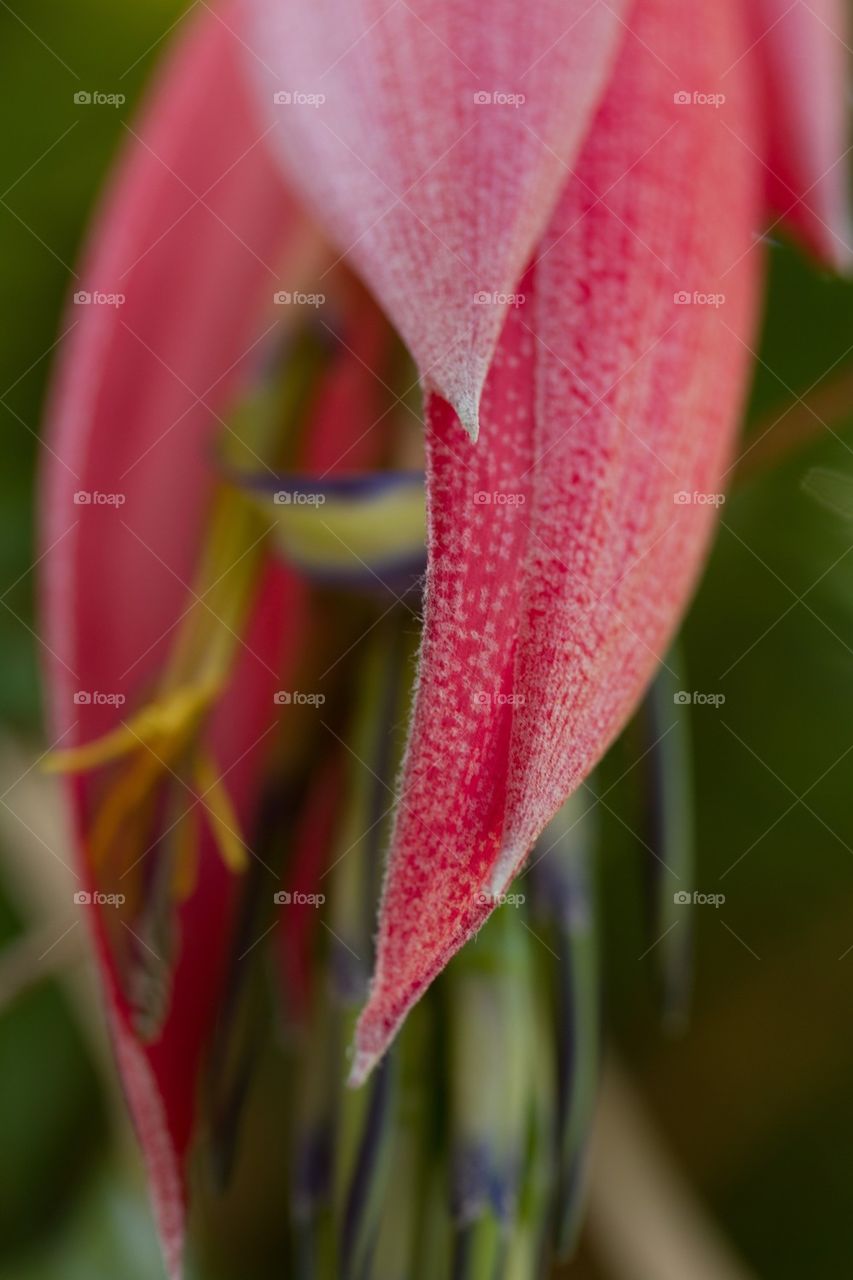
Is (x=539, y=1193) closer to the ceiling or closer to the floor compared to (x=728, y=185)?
closer to the floor

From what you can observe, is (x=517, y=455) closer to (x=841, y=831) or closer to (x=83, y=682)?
(x=83, y=682)

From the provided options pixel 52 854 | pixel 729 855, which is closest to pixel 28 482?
pixel 52 854

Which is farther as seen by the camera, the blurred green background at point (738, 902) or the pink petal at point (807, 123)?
the blurred green background at point (738, 902)

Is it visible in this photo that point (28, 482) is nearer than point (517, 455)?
No

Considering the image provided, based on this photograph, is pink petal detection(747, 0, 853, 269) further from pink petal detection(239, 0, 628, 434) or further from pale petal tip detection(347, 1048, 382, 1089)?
pale petal tip detection(347, 1048, 382, 1089)

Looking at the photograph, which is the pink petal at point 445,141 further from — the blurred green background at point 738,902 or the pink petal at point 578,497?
the blurred green background at point 738,902


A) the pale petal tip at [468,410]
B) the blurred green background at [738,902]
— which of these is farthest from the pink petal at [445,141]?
the blurred green background at [738,902]

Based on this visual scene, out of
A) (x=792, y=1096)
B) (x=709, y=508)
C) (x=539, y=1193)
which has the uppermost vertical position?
(x=709, y=508)
